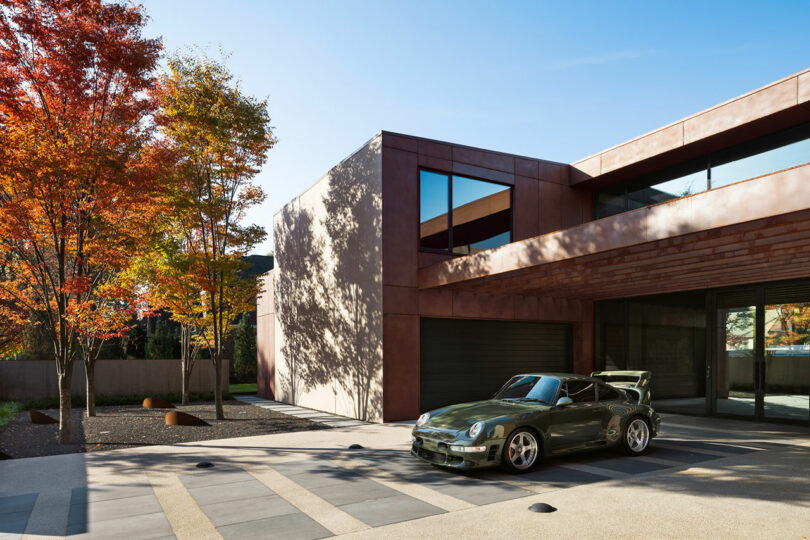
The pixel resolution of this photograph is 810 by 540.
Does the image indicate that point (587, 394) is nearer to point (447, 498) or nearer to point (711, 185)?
point (447, 498)

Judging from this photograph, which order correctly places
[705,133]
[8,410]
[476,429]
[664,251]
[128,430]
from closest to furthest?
1. [476,429]
2. [664,251]
3. [128,430]
4. [705,133]
5. [8,410]

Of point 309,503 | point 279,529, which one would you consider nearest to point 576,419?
point 309,503

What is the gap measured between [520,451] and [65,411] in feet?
28.6

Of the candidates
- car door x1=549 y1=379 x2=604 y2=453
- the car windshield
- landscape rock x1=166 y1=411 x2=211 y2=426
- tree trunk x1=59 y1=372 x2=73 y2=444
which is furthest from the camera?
landscape rock x1=166 y1=411 x2=211 y2=426

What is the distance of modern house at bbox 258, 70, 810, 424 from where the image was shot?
11602 millimetres

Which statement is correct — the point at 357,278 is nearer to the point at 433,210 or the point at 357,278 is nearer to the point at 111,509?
the point at 433,210

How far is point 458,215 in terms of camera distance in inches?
561

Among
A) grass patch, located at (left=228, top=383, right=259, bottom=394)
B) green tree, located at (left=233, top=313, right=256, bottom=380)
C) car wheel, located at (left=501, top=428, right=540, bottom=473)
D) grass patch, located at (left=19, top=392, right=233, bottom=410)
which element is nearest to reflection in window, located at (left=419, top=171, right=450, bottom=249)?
car wheel, located at (left=501, top=428, right=540, bottom=473)

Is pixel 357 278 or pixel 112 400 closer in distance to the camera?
pixel 357 278

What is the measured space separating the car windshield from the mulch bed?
526 centimetres

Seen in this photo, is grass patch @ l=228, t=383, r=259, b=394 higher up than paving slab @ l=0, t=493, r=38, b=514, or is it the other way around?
paving slab @ l=0, t=493, r=38, b=514

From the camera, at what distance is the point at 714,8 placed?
1087 cm

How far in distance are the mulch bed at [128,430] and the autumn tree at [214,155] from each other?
1.59 meters

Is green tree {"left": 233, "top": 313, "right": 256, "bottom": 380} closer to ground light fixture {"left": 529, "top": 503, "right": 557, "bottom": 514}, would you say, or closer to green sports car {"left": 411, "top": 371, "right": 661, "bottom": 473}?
green sports car {"left": 411, "top": 371, "right": 661, "bottom": 473}
